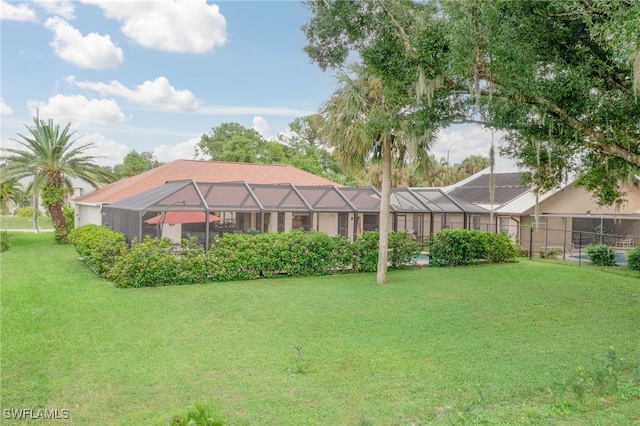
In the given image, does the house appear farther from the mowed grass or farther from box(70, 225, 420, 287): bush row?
the mowed grass

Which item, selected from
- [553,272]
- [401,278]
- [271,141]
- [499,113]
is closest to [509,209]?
[553,272]

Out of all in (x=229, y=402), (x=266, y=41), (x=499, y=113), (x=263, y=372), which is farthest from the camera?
(x=266, y=41)

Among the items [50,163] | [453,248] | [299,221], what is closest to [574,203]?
[453,248]

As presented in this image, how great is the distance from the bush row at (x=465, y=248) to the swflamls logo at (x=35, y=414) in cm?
1315

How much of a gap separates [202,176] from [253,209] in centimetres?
843

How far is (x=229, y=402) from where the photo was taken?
16.3 feet

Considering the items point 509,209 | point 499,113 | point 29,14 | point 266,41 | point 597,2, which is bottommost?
point 509,209

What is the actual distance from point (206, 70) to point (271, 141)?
20071mm

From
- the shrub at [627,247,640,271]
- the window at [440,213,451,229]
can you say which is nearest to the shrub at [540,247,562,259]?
the shrub at [627,247,640,271]

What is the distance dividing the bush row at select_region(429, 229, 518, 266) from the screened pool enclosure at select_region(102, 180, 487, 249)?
242 cm

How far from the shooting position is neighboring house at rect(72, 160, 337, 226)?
21688mm

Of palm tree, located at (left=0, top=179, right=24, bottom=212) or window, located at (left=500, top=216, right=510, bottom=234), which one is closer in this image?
window, located at (left=500, top=216, right=510, bottom=234)

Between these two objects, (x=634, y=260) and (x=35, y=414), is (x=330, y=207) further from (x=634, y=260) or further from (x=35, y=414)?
(x=35, y=414)

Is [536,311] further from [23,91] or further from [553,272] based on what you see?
[23,91]
